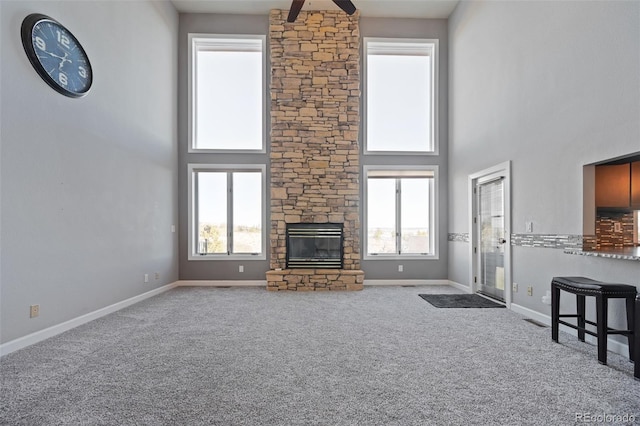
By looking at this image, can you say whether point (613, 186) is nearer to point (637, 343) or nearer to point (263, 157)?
point (637, 343)

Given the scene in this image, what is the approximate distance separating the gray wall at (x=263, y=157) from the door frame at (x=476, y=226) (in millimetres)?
926

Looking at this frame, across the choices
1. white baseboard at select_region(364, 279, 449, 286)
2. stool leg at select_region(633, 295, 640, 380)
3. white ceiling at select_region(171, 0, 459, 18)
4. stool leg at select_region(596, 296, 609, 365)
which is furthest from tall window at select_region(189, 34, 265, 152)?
stool leg at select_region(633, 295, 640, 380)

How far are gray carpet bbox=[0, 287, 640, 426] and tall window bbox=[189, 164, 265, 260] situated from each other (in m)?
2.51

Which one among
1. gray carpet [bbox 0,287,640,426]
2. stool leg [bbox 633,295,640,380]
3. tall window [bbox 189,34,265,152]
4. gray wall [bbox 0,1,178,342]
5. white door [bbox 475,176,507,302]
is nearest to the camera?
gray carpet [bbox 0,287,640,426]

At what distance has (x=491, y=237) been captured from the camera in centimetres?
527

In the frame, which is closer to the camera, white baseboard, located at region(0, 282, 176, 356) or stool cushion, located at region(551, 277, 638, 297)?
stool cushion, located at region(551, 277, 638, 297)

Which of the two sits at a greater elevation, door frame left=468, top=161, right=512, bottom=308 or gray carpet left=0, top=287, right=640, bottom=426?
door frame left=468, top=161, right=512, bottom=308

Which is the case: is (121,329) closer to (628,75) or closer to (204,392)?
(204,392)

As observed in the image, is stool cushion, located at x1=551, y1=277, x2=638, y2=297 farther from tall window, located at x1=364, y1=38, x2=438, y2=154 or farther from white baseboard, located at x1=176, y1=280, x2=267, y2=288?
white baseboard, located at x1=176, y1=280, x2=267, y2=288

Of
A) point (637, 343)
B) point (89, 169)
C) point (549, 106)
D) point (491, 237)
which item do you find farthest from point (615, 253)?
point (89, 169)

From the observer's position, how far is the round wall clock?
3.20 metres

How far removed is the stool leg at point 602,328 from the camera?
2693 millimetres

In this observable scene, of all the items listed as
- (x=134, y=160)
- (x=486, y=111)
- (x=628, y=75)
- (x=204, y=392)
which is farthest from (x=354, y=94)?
(x=204, y=392)

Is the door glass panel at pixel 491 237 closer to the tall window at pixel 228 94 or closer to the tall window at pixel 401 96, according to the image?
the tall window at pixel 401 96
